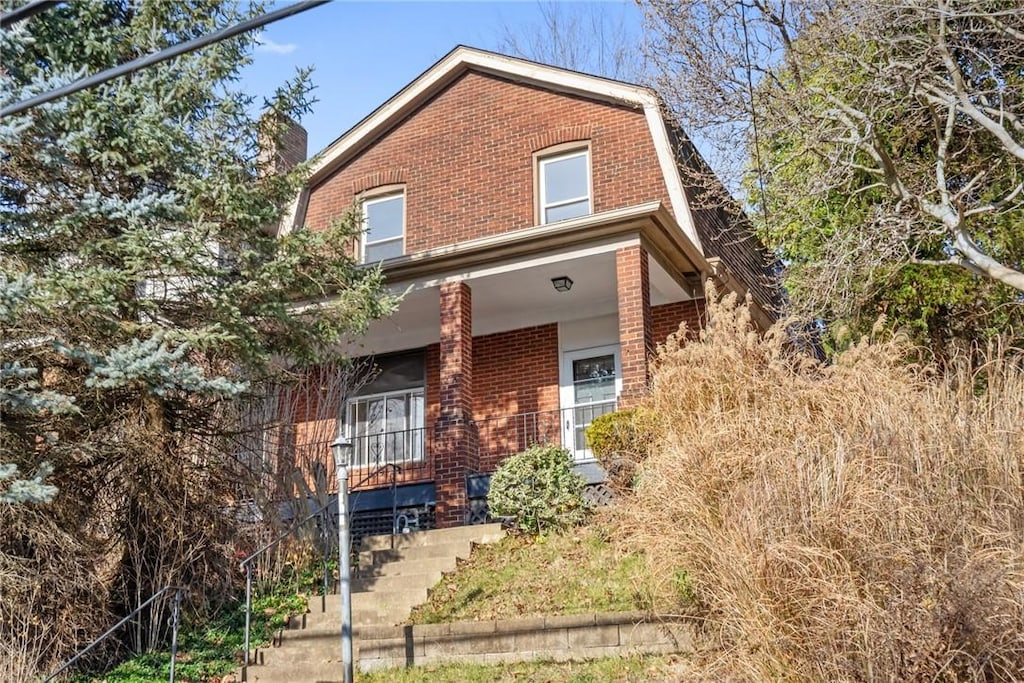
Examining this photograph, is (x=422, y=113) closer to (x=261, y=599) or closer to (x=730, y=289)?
(x=730, y=289)

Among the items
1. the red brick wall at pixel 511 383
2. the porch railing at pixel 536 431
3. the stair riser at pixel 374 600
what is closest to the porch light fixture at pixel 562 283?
the red brick wall at pixel 511 383

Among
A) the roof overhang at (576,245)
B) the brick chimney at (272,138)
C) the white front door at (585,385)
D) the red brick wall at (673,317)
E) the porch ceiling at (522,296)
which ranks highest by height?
the brick chimney at (272,138)

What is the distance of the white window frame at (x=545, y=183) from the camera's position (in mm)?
15094

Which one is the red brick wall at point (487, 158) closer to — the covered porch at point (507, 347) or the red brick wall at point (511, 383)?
the covered porch at point (507, 347)

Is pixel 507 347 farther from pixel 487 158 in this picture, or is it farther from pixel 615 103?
pixel 615 103

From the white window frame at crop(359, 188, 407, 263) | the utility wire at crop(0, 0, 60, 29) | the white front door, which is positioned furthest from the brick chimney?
the utility wire at crop(0, 0, 60, 29)

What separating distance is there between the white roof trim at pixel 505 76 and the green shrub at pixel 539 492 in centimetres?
420

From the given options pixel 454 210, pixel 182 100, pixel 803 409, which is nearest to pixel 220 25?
pixel 182 100

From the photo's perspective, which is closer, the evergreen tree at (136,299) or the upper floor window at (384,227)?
the evergreen tree at (136,299)

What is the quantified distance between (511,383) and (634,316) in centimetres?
375

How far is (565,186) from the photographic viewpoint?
15.4m

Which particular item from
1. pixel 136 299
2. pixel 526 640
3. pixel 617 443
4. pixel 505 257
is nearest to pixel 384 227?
pixel 505 257

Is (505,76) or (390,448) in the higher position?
(505,76)

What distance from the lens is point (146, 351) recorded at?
935 centimetres
